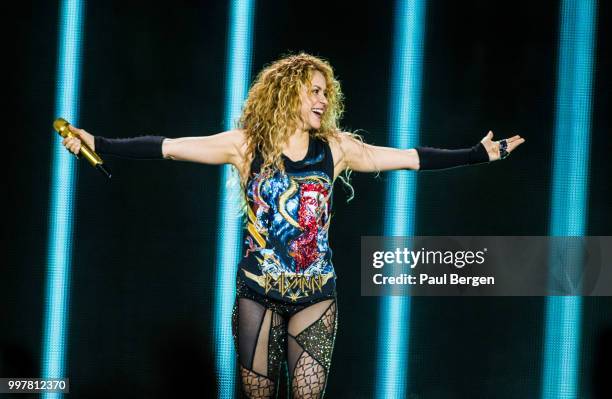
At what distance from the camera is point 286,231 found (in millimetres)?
2713

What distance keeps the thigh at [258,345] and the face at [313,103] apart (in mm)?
675

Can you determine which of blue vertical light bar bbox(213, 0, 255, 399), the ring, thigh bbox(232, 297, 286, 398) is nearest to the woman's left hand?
the ring

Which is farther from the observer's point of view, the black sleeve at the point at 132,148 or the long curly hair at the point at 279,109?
the black sleeve at the point at 132,148

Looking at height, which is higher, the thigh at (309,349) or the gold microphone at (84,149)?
the gold microphone at (84,149)

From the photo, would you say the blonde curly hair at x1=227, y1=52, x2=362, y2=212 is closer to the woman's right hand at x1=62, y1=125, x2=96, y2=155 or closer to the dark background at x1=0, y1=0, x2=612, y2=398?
the woman's right hand at x1=62, y1=125, x2=96, y2=155

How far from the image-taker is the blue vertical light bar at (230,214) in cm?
365

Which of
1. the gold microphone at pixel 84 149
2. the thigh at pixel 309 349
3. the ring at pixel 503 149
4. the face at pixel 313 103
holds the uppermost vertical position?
the face at pixel 313 103

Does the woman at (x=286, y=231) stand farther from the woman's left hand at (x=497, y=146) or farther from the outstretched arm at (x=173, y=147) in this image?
the woman's left hand at (x=497, y=146)

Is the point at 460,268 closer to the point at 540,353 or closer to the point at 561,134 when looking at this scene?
the point at 540,353

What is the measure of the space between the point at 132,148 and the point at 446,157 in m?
1.21

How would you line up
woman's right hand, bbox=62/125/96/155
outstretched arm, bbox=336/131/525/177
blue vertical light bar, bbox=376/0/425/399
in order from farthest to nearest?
blue vertical light bar, bbox=376/0/425/399 < outstretched arm, bbox=336/131/525/177 < woman's right hand, bbox=62/125/96/155

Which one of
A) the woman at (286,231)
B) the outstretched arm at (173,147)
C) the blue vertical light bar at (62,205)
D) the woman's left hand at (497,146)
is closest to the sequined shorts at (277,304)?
the woman at (286,231)

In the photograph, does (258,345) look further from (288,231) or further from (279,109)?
(279,109)

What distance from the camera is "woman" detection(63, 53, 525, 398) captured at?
2.70 metres
